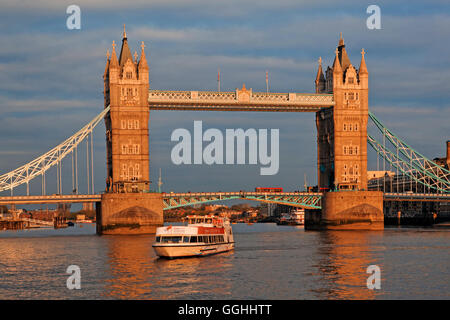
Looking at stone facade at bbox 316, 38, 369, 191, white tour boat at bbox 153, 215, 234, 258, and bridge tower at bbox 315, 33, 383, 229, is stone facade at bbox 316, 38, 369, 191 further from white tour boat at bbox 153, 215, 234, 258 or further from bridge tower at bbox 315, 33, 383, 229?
white tour boat at bbox 153, 215, 234, 258

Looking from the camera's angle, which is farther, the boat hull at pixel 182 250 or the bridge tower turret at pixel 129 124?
the bridge tower turret at pixel 129 124

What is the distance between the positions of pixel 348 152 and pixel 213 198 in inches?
950

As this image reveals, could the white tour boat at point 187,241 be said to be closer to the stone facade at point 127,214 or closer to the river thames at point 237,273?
the river thames at point 237,273

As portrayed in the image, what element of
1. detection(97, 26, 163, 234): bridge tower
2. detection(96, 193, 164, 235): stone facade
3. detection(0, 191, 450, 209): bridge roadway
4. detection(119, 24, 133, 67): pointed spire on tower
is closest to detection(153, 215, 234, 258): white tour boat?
detection(96, 193, 164, 235): stone facade

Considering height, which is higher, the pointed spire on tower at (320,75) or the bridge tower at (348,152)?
the pointed spire on tower at (320,75)

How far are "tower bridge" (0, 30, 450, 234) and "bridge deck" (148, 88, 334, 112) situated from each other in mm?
155

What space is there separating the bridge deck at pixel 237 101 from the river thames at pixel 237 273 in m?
37.0

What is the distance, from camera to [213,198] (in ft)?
371

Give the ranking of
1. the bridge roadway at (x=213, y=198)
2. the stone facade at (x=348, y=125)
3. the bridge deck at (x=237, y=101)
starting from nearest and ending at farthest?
the bridge roadway at (x=213, y=198) < the bridge deck at (x=237, y=101) < the stone facade at (x=348, y=125)

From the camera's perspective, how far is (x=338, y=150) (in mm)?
118438

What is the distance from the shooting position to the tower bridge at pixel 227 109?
105m

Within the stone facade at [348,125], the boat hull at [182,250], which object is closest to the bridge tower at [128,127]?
the stone facade at [348,125]

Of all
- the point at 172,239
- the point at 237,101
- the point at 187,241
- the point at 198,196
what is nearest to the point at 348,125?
the point at 237,101
